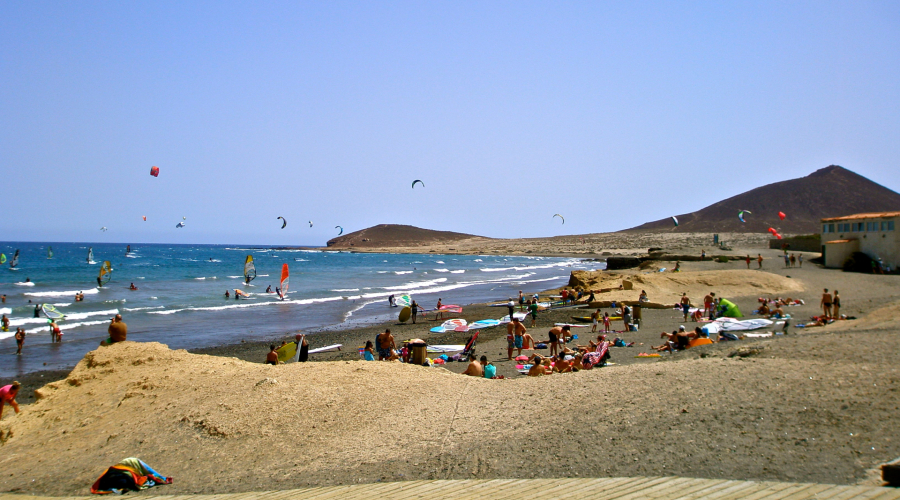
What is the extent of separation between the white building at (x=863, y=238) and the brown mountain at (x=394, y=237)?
383 ft

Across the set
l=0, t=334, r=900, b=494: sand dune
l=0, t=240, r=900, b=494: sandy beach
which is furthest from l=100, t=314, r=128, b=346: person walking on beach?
l=0, t=334, r=900, b=494: sand dune

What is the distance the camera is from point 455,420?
674 centimetres

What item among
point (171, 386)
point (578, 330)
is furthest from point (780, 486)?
point (578, 330)

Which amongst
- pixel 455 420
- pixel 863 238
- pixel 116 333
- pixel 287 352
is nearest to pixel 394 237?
pixel 863 238

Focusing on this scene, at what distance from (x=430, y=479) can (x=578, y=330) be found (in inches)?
531

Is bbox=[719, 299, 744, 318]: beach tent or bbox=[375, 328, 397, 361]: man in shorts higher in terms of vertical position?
bbox=[719, 299, 744, 318]: beach tent

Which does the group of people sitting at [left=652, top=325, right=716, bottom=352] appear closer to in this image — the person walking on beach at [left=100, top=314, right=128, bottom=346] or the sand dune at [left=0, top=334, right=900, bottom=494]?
the sand dune at [left=0, top=334, right=900, bottom=494]

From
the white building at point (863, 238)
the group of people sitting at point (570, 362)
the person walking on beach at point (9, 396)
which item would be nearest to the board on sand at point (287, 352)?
the person walking on beach at point (9, 396)

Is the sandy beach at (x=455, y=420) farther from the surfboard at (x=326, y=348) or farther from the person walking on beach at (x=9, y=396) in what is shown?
the surfboard at (x=326, y=348)

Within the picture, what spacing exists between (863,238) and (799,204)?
83.8 m

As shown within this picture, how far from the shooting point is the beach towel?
5.79 metres

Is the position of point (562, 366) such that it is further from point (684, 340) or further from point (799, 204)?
point (799, 204)

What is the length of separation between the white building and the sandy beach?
20.5 m

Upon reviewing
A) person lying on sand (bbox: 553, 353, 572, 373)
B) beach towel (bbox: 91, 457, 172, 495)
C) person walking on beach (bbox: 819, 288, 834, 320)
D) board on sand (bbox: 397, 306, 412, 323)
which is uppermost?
person walking on beach (bbox: 819, 288, 834, 320)
